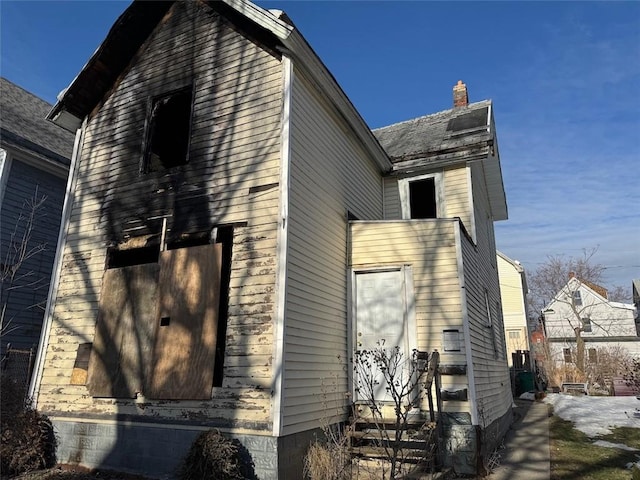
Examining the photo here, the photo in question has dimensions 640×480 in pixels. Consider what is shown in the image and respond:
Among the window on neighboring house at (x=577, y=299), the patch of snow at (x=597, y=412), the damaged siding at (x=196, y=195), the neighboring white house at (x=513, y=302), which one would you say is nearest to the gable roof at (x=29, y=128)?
the damaged siding at (x=196, y=195)

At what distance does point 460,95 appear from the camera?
50.2 ft

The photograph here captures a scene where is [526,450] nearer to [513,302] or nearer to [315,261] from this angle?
[315,261]

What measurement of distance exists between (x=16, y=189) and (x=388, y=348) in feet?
35.8

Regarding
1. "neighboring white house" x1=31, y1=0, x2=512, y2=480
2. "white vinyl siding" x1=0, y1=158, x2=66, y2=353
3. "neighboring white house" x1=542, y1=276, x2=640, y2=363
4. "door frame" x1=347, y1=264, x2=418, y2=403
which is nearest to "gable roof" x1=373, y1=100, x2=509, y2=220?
"neighboring white house" x1=31, y1=0, x2=512, y2=480

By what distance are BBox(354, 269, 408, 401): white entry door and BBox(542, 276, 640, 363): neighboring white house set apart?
36114mm

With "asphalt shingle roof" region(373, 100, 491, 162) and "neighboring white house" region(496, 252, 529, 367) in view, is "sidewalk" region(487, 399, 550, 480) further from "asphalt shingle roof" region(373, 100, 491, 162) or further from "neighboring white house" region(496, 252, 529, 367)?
"neighboring white house" region(496, 252, 529, 367)

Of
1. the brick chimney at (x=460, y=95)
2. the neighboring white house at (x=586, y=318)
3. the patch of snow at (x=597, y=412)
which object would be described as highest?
the brick chimney at (x=460, y=95)

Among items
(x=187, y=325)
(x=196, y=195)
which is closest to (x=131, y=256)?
(x=196, y=195)

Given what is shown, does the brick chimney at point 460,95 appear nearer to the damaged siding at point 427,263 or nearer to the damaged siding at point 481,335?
the damaged siding at point 481,335

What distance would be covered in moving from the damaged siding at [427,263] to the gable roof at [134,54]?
2.69 m

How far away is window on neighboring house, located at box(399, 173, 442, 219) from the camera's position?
11438mm

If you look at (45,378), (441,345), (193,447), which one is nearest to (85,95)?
(45,378)

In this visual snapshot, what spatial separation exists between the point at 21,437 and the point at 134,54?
7.68 m

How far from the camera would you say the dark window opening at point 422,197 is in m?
12.0
